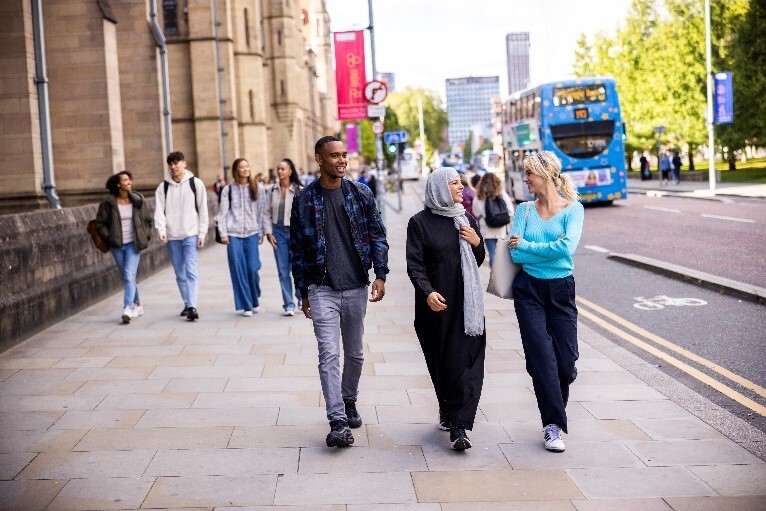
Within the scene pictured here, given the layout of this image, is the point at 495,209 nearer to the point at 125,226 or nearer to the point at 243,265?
the point at 243,265

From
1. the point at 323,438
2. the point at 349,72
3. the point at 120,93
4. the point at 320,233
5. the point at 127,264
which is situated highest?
the point at 349,72

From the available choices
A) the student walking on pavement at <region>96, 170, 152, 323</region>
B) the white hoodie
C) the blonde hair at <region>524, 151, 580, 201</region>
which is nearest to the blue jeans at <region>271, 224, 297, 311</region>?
the white hoodie

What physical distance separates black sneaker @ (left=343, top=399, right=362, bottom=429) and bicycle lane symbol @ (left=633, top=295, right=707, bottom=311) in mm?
6031

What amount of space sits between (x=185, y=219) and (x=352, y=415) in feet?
18.4

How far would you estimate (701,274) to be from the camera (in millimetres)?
13453

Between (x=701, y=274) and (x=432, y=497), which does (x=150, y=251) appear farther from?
(x=432, y=497)

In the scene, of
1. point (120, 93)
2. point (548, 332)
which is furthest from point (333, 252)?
point (120, 93)

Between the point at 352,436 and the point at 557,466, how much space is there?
121 cm

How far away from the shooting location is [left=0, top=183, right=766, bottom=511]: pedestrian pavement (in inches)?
189

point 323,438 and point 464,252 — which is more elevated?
point 464,252

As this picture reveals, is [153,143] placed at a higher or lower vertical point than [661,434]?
higher

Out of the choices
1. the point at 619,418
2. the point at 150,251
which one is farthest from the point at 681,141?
the point at 619,418

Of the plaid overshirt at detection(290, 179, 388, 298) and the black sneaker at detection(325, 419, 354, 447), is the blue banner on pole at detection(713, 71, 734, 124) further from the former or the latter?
the black sneaker at detection(325, 419, 354, 447)

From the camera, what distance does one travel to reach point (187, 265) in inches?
450
